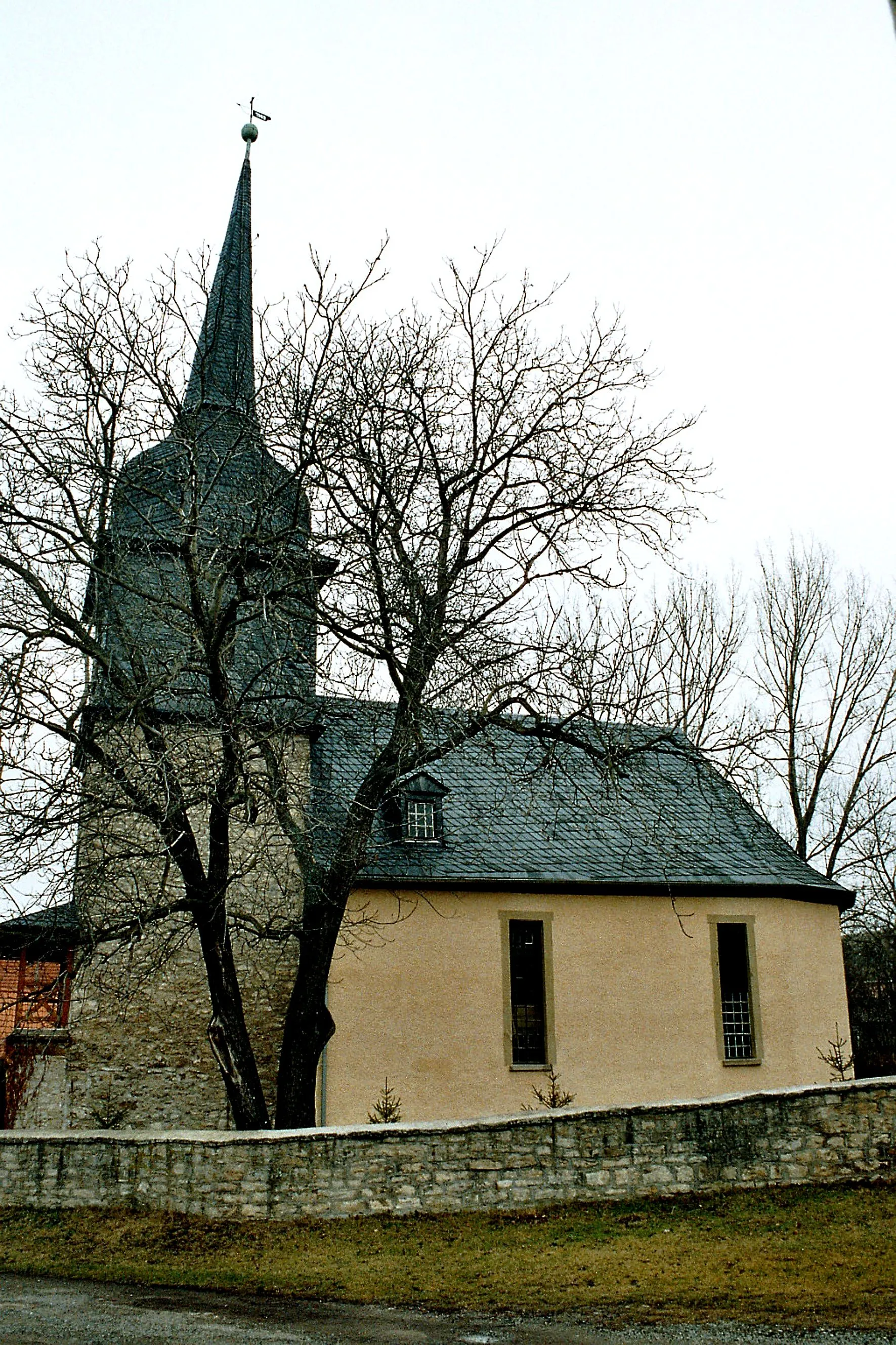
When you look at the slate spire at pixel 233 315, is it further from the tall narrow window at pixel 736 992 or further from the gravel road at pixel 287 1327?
the tall narrow window at pixel 736 992

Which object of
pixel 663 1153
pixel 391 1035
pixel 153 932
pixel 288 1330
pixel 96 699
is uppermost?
pixel 96 699

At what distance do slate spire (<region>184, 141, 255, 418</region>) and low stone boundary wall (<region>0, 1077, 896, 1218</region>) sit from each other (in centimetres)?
840

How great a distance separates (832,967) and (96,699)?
40.0 ft

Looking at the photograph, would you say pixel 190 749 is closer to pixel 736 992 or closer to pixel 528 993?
pixel 528 993

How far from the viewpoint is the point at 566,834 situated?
18.8m

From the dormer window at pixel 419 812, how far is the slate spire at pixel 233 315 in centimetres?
633

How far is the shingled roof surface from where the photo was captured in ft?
56.5

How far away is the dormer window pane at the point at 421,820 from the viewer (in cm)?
1781

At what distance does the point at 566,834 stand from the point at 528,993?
106 inches

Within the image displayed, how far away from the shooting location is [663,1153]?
439 inches

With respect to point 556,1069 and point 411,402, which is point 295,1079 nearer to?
point 556,1069

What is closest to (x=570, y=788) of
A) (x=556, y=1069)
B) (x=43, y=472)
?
(x=556, y=1069)

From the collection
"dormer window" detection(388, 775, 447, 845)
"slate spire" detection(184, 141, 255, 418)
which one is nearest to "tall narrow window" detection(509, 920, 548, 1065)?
"dormer window" detection(388, 775, 447, 845)

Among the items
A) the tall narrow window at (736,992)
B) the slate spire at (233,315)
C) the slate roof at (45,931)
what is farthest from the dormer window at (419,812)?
the slate spire at (233,315)
